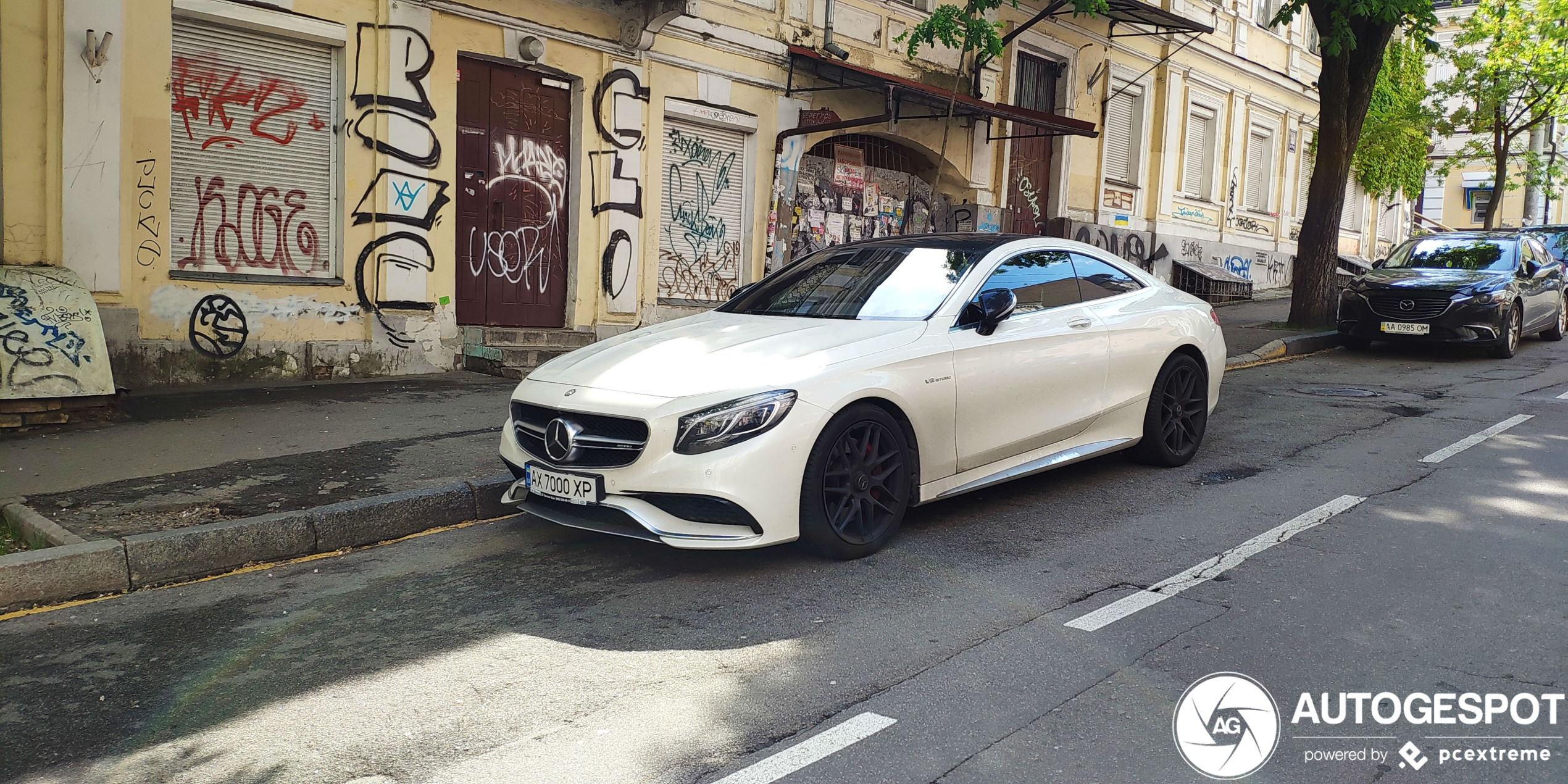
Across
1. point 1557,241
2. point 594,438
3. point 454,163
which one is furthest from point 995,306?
point 1557,241

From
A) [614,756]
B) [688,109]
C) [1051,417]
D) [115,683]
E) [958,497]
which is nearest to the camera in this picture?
[614,756]

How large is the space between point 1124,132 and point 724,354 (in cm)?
1720

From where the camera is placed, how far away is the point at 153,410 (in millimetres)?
8422

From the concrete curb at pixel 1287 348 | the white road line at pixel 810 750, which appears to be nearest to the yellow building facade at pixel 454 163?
the concrete curb at pixel 1287 348

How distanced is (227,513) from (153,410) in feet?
10.6

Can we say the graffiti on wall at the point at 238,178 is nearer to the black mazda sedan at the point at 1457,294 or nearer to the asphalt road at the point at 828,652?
the asphalt road at the point at 828,652

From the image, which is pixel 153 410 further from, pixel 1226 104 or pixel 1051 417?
pixel 1226 104

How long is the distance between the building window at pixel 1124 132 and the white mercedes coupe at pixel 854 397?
1385 cm

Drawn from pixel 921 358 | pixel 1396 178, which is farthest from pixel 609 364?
pixel 1396 178

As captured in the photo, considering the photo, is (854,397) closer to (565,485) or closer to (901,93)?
(565,485)

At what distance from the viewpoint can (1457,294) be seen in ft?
43.3

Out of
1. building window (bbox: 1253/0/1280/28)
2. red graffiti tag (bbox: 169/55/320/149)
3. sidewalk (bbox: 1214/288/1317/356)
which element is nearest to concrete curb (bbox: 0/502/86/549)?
red graffiti tag (bbox: 169/55/320/149)

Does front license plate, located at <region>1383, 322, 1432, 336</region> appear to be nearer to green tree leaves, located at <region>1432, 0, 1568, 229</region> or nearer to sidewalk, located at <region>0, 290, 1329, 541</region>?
sidewalk, located at <region>0, 290, 1329, 541</region>

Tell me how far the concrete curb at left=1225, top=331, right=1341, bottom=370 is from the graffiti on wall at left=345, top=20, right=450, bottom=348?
9.29 meters
